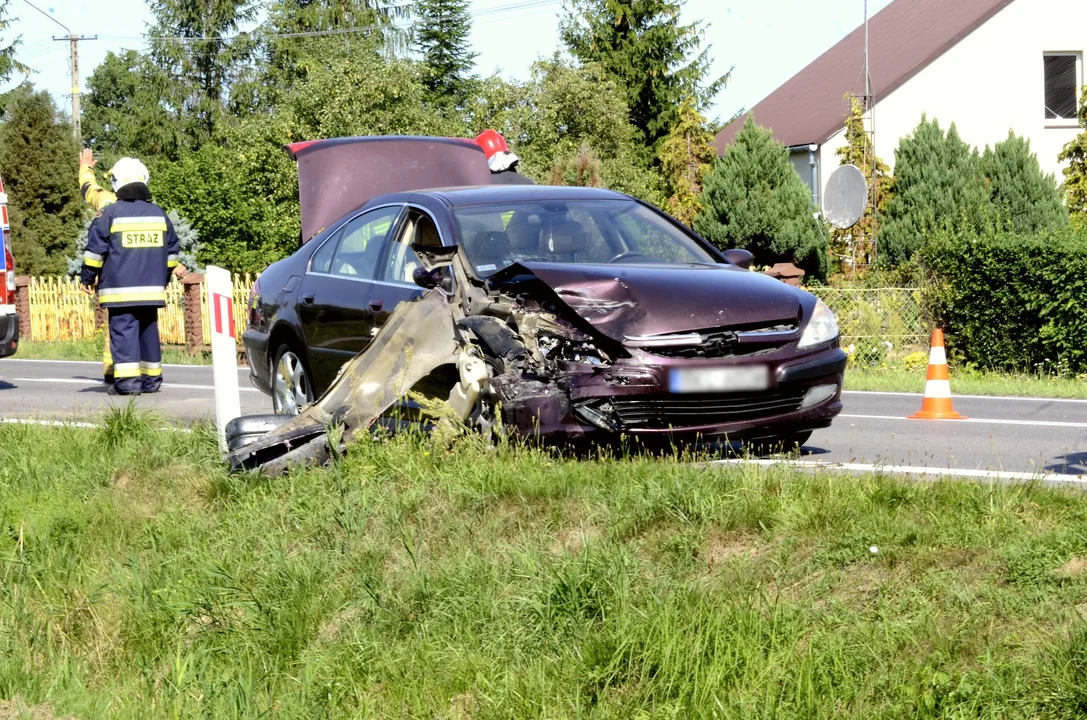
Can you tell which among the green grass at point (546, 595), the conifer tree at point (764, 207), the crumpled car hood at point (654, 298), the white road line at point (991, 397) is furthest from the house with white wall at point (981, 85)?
the green grass at point (546, 595)

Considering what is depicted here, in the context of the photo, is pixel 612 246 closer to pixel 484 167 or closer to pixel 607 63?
pixel 484 167

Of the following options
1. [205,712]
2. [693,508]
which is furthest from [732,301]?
[205,712]

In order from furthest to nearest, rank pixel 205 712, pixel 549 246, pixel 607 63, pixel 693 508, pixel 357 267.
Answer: pixel 607 63 < pixel 357 267 < pixel 549 246 < pixel 693 508 < pixel 205 712

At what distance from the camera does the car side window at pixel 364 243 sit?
8.33 meters

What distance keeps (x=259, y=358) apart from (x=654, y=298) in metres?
3.70

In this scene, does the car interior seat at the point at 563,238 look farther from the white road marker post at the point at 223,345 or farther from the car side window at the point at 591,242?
the white road marker post at the point at 223,345

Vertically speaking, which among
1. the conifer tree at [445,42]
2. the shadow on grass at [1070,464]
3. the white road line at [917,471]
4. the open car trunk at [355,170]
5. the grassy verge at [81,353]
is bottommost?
the shadow on grass at [1070,464]

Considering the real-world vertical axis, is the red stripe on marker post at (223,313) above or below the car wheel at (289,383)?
above

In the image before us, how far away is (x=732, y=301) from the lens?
691 cm

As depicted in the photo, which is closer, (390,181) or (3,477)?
(3,477)

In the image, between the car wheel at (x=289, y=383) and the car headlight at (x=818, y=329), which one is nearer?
the car headlight at (x=818, y=329)

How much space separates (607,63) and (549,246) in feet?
142

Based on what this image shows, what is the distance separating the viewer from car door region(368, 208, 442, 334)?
25.7ft

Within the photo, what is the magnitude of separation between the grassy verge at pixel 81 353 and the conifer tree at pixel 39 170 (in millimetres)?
23777
